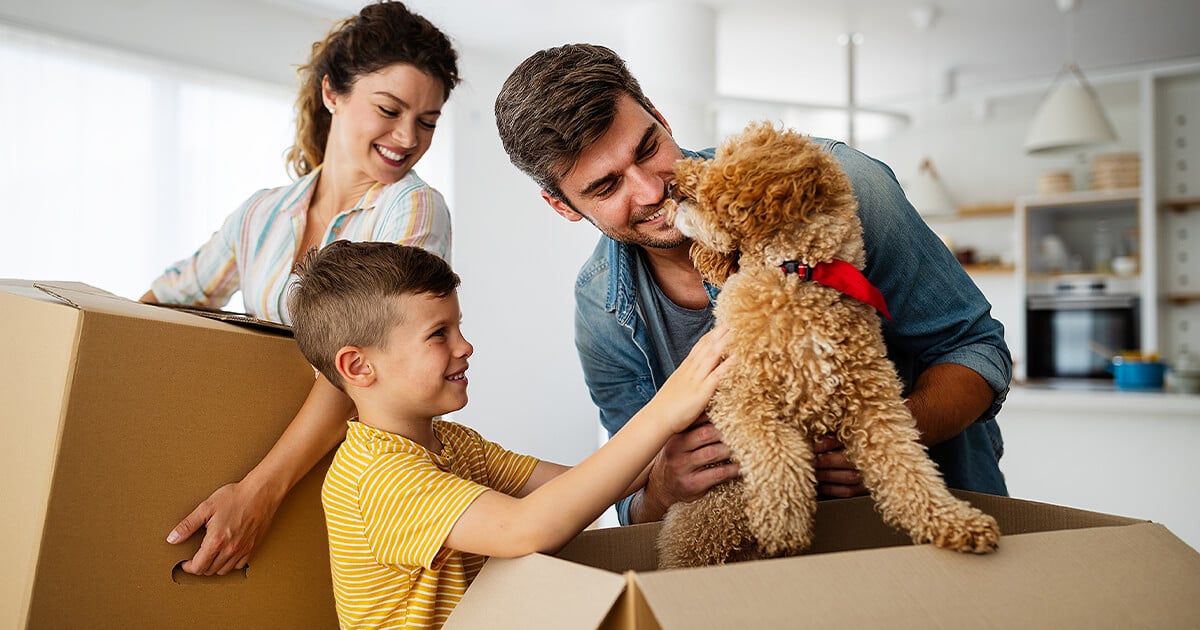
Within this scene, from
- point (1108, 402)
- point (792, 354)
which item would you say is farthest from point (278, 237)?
point (1108, 402)

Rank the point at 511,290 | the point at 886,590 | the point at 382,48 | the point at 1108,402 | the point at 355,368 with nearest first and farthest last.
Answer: the point at 886,590, the point at 355,368, the point at 382,48, the point at 1108,402, the point at 511,290

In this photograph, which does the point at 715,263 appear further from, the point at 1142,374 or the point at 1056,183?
the point at 1056,183

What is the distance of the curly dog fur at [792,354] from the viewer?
94 cm

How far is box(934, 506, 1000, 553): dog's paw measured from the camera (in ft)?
2.60

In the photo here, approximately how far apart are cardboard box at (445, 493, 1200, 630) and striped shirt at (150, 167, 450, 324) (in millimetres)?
730

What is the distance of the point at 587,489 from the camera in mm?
922

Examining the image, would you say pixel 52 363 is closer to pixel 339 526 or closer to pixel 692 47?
pixel 339 526

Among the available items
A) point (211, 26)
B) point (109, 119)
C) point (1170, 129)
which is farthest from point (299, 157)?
point (1170, 129)

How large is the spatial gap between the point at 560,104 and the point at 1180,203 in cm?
575

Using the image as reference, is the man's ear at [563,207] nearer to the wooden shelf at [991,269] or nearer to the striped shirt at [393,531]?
the striped shirt at [393,531]

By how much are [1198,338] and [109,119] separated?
21.3 feet

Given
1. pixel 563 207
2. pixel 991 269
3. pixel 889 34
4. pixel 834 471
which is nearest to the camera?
pixel 834 471

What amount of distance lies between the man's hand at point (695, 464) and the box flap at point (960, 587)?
0.30 m

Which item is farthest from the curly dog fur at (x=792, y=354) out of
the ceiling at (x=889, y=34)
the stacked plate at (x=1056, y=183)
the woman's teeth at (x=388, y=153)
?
the stacked plate at (x=1056, y=183)
